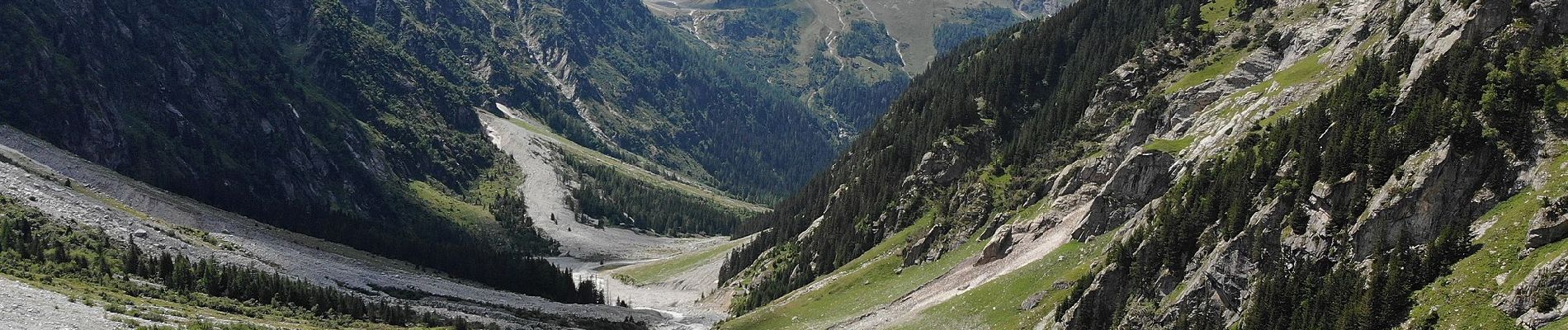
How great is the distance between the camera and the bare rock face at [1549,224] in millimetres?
55875

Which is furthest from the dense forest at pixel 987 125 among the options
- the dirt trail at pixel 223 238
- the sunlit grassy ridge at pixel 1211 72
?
the dirt trail at pixel 223 238

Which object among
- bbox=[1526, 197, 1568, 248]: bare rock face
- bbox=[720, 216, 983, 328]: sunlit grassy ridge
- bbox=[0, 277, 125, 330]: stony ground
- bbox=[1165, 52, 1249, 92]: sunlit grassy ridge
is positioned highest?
bbox=[1165, 52, 1249, 92]: sunlit grassy ridge

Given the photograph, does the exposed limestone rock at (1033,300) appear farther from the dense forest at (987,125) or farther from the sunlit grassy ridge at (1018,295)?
the dense forest at (987,125)

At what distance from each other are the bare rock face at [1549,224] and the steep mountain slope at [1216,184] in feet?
0.34

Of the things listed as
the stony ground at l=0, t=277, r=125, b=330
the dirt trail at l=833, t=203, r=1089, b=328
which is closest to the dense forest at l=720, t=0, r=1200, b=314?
the dirt trail at l=833, t=203, r=1089, b=328

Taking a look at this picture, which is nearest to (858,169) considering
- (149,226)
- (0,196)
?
(149,226)

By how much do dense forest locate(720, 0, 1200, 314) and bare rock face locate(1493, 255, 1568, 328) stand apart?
7297cm

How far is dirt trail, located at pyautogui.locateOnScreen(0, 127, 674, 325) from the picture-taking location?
12206 cm

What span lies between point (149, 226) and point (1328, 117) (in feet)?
376

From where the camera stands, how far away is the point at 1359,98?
3091 inches

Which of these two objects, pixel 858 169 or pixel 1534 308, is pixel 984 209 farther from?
pixel 1534 308

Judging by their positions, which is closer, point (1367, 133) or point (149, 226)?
point (1367, 133)

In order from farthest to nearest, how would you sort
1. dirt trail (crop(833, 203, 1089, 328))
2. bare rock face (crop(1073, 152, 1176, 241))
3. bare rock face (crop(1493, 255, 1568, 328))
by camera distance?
dirt trail (crop(833, 203, 1089, 328))
bare rock face (crop(1073, 152, 1176, 241))
bare rock face (crop(1493, 255, 1568, 328))

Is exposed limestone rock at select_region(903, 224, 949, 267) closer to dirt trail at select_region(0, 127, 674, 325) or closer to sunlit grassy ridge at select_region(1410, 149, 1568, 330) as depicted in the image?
dirt trail at select_region(0, 127, 674, 325)
